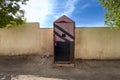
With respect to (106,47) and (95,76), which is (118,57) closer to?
(106,47)

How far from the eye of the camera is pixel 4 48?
15.8 m

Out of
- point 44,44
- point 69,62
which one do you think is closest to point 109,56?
point 69,62

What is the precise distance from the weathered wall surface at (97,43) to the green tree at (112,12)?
999 mm

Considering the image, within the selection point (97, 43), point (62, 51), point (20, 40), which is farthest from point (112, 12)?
point (20, 40)

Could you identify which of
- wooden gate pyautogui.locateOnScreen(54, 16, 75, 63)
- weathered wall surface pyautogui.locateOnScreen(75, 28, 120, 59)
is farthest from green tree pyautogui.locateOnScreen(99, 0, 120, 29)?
wooden gate pyautogui.locateOnScreen(54, 16, 75, 63)

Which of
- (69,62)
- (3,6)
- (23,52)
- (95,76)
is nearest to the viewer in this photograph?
(95,76)

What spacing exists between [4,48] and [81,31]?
14.5 ft

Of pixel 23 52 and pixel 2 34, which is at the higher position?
pixel 2 34

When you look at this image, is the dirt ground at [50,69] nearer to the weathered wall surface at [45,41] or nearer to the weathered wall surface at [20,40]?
the weathered wall surface at [20,40]

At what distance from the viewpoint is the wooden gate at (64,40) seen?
1391 centimetres

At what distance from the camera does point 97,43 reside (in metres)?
15.4

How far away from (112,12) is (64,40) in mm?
2768

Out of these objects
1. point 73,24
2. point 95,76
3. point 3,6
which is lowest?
point 95,76

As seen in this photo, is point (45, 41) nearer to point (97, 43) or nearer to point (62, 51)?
point (62, 51)
